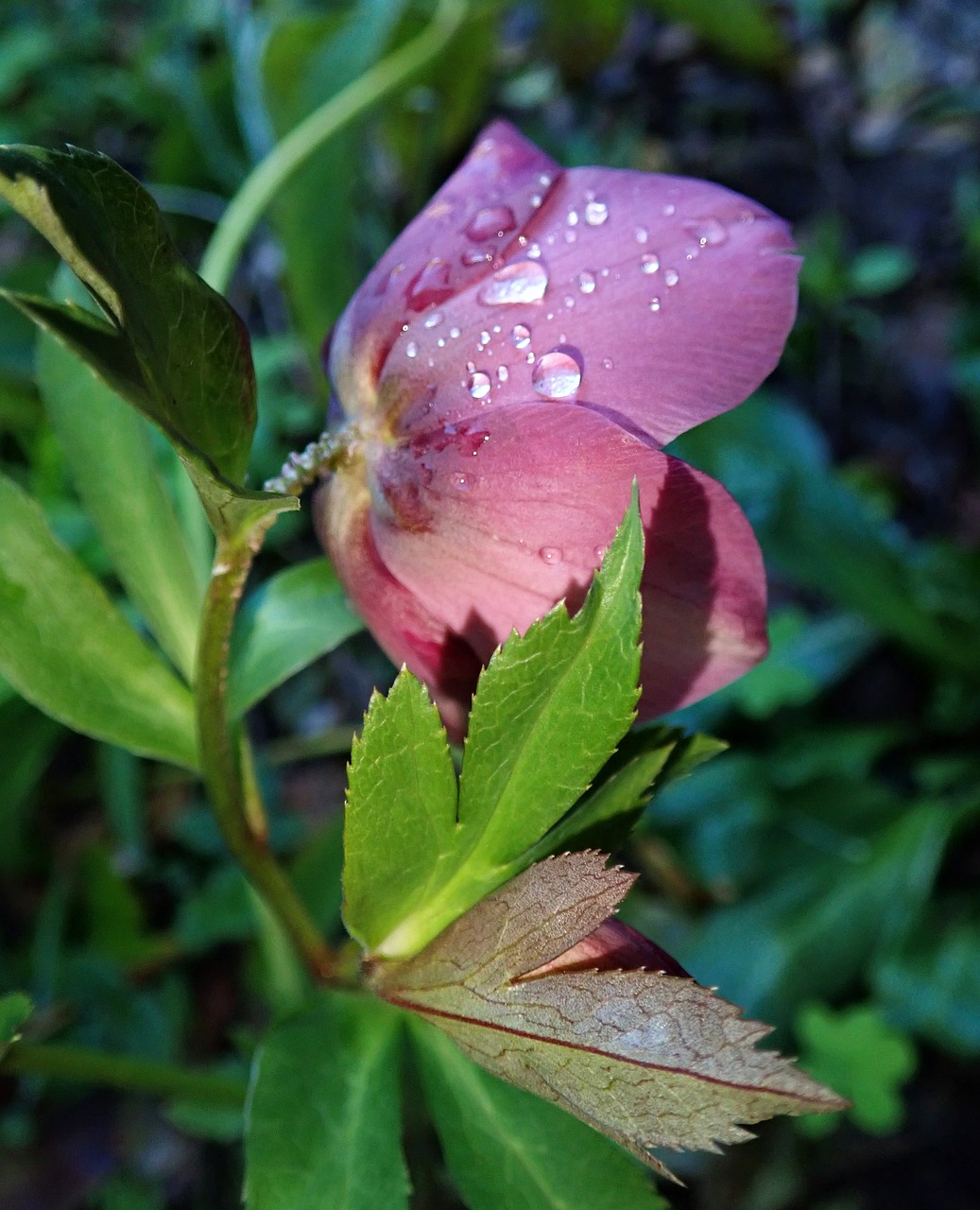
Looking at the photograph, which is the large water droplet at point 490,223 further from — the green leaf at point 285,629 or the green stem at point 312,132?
the green stem at point 312,132

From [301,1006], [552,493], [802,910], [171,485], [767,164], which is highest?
[552,493]

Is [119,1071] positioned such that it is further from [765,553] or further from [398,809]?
[765,553]

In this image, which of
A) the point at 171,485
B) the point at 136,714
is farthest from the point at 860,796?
the point at 136,714

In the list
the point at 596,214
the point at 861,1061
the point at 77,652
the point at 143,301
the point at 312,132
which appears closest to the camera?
the point at 143,301

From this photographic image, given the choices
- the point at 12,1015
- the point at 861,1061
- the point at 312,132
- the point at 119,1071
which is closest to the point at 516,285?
the point at 12,1015

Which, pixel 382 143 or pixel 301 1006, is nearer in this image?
pixel 301 1006

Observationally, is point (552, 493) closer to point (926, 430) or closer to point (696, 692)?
point (696, 692)
